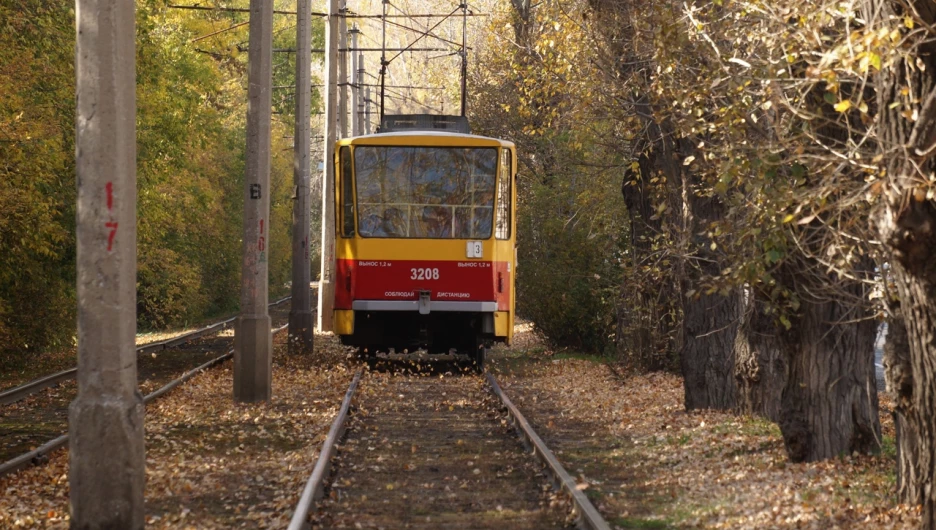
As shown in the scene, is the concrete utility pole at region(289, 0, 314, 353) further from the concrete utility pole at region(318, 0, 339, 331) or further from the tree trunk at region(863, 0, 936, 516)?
the tree trunk at region(863, 0, 936, 516)

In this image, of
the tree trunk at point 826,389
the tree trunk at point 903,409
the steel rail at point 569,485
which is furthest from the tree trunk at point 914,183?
the tree trunk at point 826,389

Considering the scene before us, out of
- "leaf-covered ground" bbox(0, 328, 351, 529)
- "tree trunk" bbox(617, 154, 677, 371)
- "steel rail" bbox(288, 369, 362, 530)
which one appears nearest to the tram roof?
"tree trunk" bbox(617, 154, 677, 371)

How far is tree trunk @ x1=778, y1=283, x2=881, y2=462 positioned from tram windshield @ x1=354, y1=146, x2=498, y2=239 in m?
9.94

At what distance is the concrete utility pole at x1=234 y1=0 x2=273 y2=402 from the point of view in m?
15.9

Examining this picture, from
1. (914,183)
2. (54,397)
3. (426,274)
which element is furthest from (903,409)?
(426,274)

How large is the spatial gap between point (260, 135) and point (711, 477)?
7684mm

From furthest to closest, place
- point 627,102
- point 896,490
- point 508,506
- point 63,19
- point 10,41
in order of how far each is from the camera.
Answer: point 63,19
point 10,41
point 627,102
point 508,506
point 896,490

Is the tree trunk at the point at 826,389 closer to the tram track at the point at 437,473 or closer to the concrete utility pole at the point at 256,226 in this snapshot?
the tram track at the point at 437,473

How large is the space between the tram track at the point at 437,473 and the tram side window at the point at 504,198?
4.08m

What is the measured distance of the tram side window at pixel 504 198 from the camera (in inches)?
801

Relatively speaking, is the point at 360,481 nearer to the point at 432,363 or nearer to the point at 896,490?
the point at 896,490

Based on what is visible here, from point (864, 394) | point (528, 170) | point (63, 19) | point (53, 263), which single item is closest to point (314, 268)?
point (528, 170)

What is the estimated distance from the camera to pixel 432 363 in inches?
944

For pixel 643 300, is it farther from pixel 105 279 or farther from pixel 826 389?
pixel 105 279
